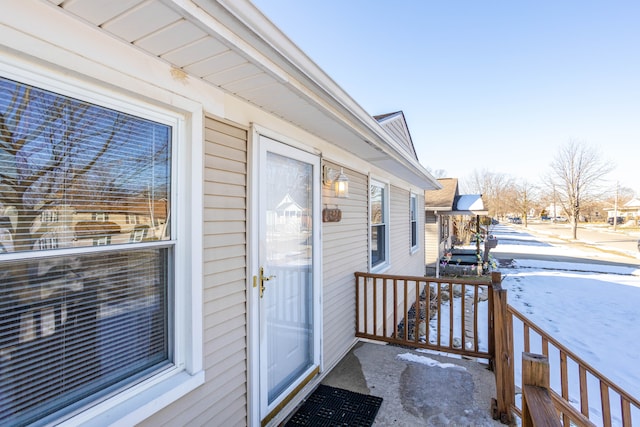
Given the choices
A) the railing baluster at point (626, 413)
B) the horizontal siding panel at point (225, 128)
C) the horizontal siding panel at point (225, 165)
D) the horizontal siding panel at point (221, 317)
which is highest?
the horizontal siding panel at point (225, 128)

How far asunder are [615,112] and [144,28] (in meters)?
23.2

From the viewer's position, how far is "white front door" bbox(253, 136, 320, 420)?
230cm

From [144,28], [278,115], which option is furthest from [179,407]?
[278,115]

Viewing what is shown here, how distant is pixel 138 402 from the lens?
1.42 m

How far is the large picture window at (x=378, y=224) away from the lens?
4949 mm

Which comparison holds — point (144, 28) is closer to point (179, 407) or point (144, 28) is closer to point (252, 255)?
point (252, 255)

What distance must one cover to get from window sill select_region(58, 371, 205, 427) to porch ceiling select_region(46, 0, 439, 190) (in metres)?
1.58

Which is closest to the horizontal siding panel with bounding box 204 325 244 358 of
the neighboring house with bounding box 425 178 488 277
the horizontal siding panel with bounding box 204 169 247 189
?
the horizontal siding panel with bounding box 204 169 247 189

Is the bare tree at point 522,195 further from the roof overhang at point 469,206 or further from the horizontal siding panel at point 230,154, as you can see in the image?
the horizontal siding panel at point 230,154

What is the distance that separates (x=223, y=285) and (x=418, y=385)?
217cm

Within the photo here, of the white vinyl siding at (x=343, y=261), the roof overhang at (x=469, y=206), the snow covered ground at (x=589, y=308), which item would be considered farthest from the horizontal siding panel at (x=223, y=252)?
the roof overhang at (x=469, y=206)

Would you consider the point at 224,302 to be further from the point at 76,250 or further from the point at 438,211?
the point at 438,211

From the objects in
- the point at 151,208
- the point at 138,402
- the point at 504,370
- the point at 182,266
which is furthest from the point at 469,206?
the point at 138,402

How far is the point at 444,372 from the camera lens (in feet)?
10.4
